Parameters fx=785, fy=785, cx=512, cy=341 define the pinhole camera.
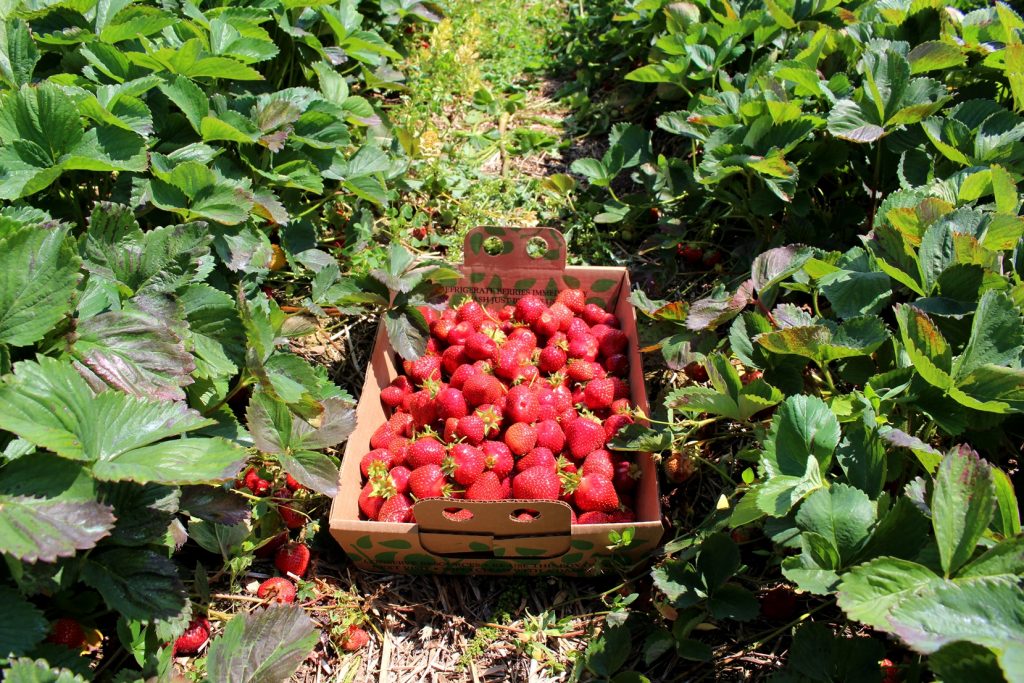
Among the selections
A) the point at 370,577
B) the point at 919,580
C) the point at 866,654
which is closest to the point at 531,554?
the point at 370,577

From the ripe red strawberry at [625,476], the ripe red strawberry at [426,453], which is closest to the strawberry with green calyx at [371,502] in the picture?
the ripe red strawberry at [426,453]

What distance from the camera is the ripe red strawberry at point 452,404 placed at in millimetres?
2070

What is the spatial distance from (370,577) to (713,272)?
1.54 m

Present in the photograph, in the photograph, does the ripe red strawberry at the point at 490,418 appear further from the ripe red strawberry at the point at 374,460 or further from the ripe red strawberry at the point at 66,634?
the ripe red strawberry at the point at 66,634

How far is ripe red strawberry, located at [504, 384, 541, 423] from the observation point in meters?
2.04

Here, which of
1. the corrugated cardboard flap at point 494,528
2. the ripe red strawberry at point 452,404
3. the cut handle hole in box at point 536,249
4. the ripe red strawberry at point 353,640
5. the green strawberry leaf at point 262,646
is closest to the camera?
the green strawberry leaf at point 262,646

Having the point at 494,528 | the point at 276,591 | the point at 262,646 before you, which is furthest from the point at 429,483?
the point at 262,646

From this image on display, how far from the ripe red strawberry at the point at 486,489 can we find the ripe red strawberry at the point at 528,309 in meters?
0.61

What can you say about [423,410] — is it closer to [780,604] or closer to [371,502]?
[371,502]

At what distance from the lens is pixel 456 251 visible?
113 inches

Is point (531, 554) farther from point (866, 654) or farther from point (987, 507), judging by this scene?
point (987, 507)

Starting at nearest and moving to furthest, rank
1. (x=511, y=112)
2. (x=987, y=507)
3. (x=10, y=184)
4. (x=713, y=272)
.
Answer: (x=987, y=507)
(x=10, y=184)
(x=713, y=272)
(x=511, y=112)

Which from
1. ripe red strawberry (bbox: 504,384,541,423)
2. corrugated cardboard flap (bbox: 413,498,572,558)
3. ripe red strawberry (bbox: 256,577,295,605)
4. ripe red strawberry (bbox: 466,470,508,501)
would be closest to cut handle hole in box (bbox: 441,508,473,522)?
corrugated cardboard flap (bbox: 413,498,572,558)

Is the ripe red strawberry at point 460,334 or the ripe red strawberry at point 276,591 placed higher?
the ripe red strawberry at point 460,334
